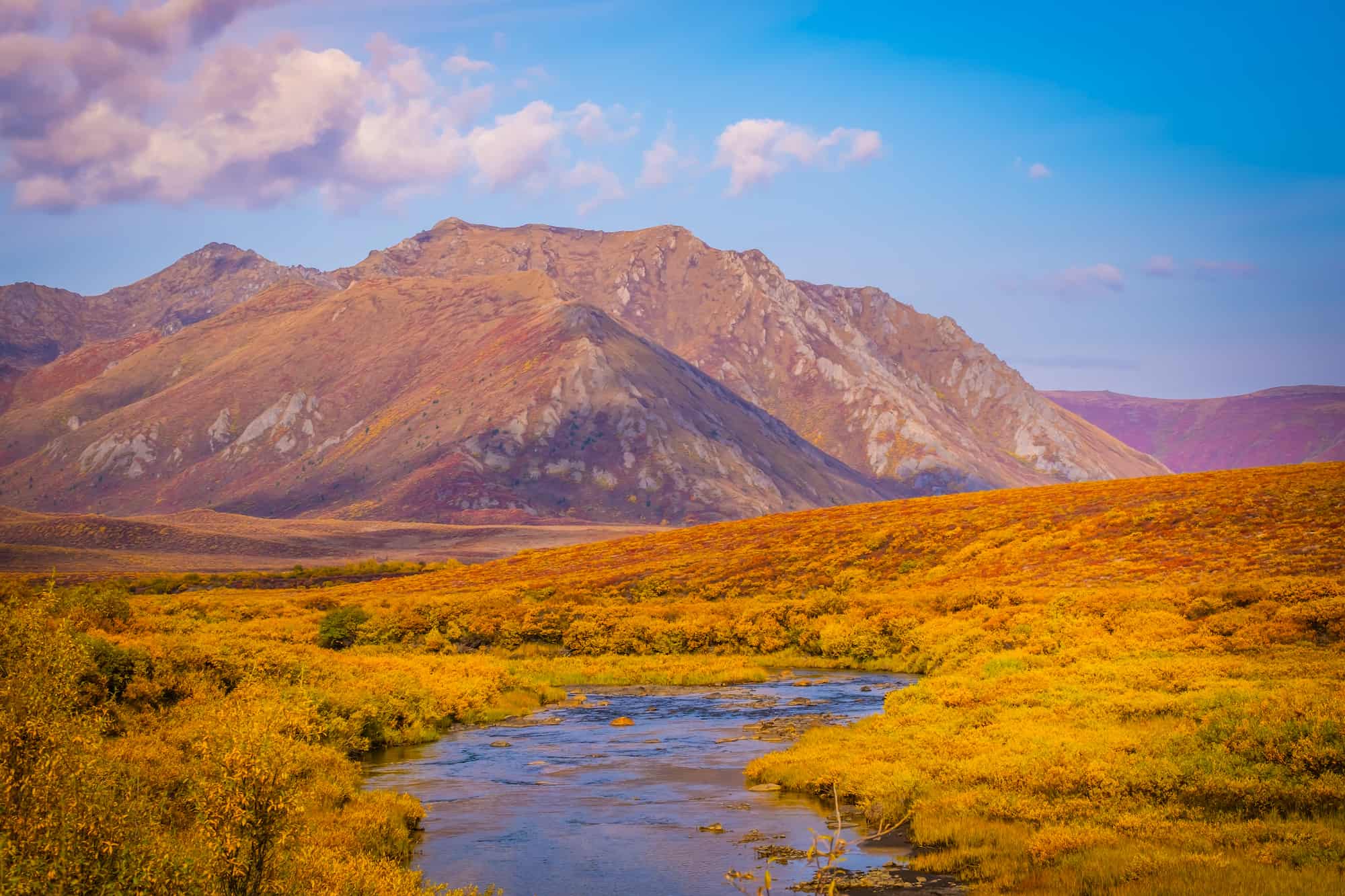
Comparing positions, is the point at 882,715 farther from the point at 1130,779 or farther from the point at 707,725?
the point at 1130,779

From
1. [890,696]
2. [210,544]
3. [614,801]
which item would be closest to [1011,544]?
[890,696]

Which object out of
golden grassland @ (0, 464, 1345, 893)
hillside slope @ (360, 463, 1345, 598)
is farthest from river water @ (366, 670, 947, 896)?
hillside slope @ (360, 463, 1345, 598)

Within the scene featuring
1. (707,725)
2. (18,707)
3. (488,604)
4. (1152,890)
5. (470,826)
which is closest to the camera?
(18,707)

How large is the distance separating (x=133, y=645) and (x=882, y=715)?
20962 millimetres

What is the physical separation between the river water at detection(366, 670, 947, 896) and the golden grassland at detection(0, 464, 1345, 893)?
1297 millimetres

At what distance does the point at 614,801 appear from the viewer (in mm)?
24594

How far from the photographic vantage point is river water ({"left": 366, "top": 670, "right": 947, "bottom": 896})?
62.8 ft

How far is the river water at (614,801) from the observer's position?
1914 cm

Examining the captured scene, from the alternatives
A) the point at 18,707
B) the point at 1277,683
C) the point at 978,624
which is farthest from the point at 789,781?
the point at 978,624

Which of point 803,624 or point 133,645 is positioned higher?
point 133,645

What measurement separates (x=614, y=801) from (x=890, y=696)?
40.4 feet

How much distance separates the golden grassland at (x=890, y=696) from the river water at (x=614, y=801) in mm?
1297

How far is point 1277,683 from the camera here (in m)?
25.2

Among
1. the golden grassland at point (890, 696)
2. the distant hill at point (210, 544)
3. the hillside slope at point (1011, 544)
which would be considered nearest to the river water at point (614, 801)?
the golden grassland at point (890, 696)
